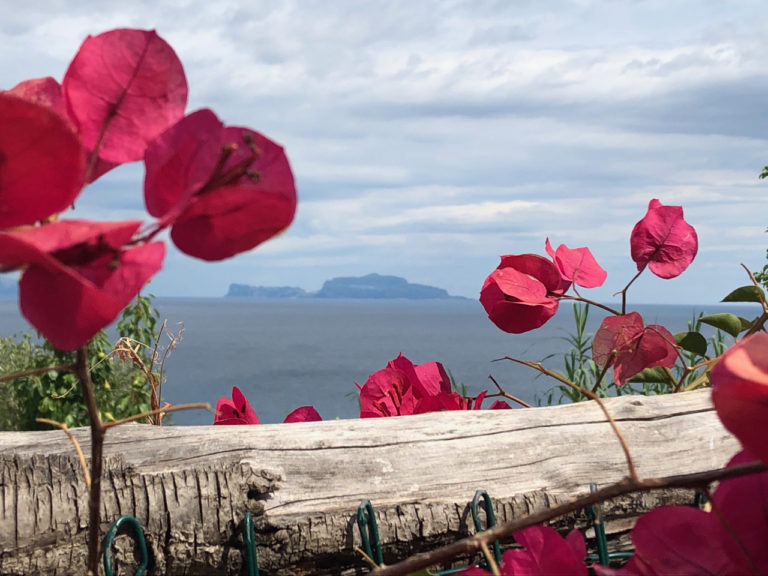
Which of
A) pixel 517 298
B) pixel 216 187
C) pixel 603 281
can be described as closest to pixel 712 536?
pixel 216 187

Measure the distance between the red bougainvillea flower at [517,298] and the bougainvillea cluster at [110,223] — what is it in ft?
1.55

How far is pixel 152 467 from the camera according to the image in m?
0.48

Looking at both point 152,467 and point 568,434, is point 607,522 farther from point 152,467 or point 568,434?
point 152,467

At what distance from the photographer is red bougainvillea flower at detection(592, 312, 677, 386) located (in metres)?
0.74

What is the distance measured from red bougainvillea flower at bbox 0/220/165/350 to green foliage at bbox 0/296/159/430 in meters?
3.32

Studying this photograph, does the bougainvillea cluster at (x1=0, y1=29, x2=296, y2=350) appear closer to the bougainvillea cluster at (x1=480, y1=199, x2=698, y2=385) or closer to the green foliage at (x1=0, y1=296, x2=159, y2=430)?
the bougainvillea cluster at (x1=480, y1=199, x2=698, y2=385)

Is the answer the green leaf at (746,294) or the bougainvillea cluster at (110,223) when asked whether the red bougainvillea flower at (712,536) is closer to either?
the bougainvillea cluster at (110,223)

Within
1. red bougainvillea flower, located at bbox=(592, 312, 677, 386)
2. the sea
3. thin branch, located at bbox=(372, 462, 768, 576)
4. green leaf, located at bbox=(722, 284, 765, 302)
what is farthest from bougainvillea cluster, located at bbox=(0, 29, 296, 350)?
the sea

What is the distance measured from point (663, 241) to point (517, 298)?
22 cm

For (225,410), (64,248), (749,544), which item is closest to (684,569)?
(749,544)

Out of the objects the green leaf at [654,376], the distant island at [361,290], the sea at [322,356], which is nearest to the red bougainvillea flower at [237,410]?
the green leaf at [654,376]

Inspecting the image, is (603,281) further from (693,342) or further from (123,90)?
(123,90)

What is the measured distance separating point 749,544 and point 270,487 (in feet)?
1.05

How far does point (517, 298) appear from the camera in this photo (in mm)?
679
